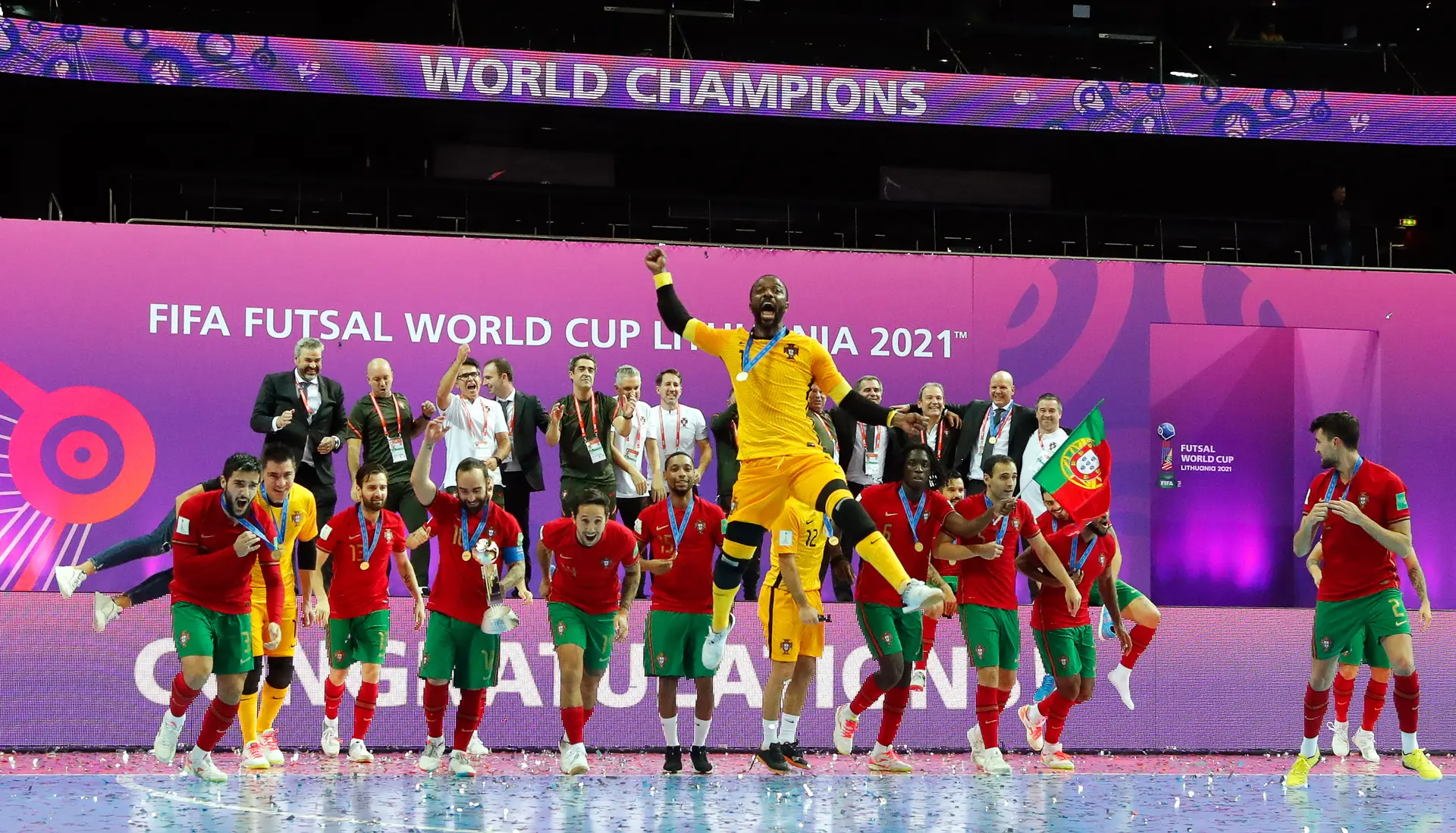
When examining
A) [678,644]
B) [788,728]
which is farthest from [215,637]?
[788,728]

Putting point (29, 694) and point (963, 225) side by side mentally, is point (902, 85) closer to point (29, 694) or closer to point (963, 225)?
point (963, 225)

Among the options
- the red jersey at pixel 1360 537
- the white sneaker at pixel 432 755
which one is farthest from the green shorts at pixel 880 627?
the white sneaker at pixel 432 755

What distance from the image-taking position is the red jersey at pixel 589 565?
9.67 meters

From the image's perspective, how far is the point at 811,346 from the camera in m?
8.63

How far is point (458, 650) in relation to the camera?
9.76m

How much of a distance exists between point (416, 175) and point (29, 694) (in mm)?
11489

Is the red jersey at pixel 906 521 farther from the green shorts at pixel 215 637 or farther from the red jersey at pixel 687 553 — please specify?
the green shorts at pixel 215 637

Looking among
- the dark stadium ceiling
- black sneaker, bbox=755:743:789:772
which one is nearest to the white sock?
black sneaker, bbox=755:743:789:772

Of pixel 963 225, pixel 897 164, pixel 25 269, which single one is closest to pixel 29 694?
pixel 25 269

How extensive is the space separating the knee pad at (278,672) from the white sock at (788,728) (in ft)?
11.3

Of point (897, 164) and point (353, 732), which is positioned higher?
point (897, 164)

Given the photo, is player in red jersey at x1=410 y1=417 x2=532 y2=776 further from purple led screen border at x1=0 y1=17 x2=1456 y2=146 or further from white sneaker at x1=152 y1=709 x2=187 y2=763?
purple led screen border at x1=0 y1=17 x2=1456 y2=146

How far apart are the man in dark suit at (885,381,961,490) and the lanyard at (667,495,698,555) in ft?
5.98

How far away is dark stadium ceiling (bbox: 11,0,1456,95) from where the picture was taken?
20.0 m
